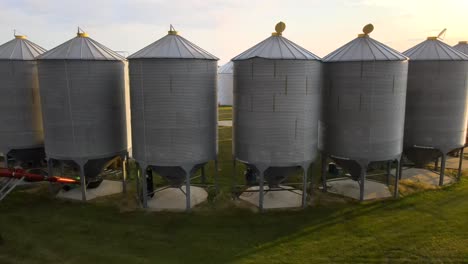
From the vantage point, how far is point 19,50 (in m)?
21.7

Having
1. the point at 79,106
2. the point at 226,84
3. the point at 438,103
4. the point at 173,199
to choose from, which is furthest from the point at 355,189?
the point at 226,84

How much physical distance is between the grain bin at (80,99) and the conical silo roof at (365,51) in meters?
12.8

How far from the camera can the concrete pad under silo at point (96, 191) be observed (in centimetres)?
2166

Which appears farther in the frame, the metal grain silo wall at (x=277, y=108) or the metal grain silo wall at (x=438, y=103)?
the metal grain silo wall at (x=438, y=103)

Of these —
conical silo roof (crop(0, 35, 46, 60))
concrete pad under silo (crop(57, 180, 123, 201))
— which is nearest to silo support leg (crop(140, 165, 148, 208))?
concrete pad under silo (crop(57, 180, 123, 201))

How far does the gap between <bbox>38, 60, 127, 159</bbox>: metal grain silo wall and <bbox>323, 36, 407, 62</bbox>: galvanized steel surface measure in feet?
42.3

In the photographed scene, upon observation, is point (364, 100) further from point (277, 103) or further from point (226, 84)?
point (226, 84)

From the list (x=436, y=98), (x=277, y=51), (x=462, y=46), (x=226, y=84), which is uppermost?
(x=462, y=46)

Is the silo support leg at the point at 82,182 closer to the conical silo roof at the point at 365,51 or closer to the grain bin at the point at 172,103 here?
the grain bin at the point at 172,103

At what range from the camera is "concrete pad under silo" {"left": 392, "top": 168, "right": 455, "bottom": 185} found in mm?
24450

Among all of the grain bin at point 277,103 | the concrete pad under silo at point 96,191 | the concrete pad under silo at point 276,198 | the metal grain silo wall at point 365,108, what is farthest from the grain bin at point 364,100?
the concrete pad under silo at point 96,191

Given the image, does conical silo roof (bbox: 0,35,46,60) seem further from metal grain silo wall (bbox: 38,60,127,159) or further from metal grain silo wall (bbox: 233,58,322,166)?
metal grain silo wall (bbox: 233,58,322,166)

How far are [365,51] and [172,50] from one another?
10.7 m

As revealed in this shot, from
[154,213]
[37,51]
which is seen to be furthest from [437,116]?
[37,51]
